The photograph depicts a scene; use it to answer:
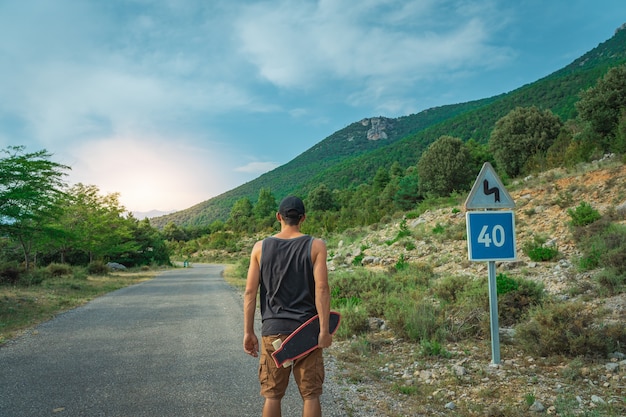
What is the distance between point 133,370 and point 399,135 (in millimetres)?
113554

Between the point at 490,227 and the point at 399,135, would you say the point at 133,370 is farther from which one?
the point at 399,135

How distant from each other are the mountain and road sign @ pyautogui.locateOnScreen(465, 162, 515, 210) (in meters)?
51.9

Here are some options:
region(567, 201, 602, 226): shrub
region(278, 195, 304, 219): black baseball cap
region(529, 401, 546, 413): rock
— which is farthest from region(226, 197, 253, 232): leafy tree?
region(278, 195, 304, 219): black baseball cap

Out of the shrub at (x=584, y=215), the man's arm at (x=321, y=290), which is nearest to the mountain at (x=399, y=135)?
the shrub at (x=584, y=215)

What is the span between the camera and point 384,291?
991 centimetres

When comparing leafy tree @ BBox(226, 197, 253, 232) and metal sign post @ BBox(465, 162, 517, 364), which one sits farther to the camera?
leafy tree @ BBox(226, 197, 253, 232)

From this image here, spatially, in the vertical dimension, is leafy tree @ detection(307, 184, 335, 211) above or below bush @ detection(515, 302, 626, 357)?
above

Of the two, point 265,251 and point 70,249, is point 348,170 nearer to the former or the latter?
point 70,249

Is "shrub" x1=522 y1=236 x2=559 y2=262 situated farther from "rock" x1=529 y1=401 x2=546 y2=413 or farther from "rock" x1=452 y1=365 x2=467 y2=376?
"rock" x1=529 y1=401 x2=546 y2=413

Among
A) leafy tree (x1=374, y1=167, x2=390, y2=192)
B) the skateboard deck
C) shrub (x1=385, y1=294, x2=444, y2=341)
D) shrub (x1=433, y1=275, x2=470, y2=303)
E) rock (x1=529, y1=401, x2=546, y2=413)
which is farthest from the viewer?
leafy tree (x1=374, y1=167, x2=390, y2=192)

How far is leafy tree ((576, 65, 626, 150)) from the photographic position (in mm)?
20938

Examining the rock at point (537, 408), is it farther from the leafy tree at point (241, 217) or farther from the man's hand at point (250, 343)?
the leafy tree at point (241, 217)

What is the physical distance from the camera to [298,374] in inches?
112

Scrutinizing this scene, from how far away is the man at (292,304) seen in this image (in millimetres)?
2822
